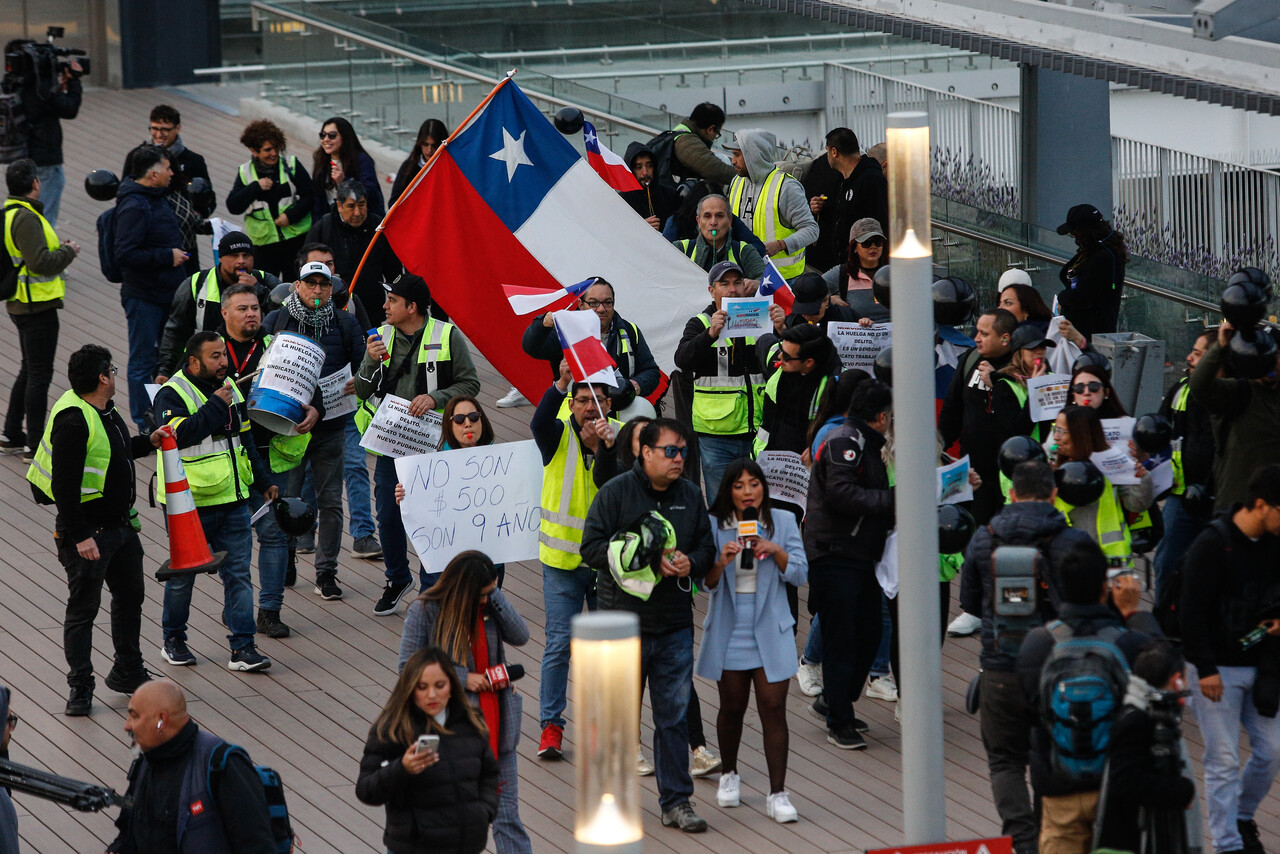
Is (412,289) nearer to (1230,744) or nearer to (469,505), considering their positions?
(469,505)

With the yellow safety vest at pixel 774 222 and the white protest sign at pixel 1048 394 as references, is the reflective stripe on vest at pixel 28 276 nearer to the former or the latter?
the yellow safety vest at pixel 774 222

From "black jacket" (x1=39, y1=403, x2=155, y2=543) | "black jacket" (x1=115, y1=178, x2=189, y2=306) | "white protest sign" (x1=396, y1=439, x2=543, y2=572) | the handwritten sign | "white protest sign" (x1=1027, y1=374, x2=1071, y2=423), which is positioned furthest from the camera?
"black jacket" (x1=115, y1=178, x2=189, y2=306)

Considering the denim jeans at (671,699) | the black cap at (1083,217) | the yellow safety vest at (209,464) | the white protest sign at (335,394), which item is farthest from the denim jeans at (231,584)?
the black cap at (1083,217)

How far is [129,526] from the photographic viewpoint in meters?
9.89

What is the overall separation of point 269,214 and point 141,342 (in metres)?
1.58

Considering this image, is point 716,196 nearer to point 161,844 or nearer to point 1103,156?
point 1103,156

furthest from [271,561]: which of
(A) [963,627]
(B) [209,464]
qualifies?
(A) [963,627]

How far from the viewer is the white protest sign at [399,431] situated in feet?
35.2

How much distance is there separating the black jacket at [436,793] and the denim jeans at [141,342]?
24.1ft

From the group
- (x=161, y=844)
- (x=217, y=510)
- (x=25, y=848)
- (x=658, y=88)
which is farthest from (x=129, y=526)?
(x=658, y=88)

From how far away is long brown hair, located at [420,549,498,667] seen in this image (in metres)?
Result: 7.63

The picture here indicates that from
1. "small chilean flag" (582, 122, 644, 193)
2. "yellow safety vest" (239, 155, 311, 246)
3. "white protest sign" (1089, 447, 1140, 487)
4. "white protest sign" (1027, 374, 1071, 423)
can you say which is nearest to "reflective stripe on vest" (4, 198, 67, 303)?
"yellow safety vest" (239, 155, 311, 246)

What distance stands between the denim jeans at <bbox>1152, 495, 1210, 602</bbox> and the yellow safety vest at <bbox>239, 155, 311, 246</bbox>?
7.63m

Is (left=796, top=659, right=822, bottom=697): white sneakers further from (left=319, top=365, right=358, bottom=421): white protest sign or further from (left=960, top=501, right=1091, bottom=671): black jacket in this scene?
(left=319, top=365, right=358, bottom=421): white protest sign
